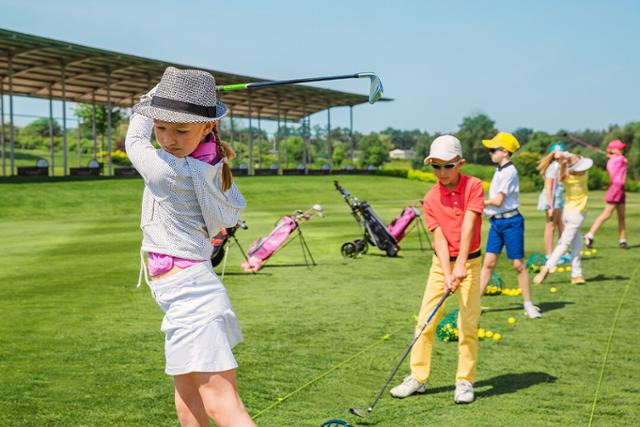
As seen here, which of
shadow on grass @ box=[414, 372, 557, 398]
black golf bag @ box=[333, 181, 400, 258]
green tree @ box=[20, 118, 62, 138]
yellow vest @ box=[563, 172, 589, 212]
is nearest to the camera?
shadow on grass @ box=[414, 372, 557, 398]

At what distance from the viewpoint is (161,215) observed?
3328 millimetres

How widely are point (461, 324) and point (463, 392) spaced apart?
1.80 ft

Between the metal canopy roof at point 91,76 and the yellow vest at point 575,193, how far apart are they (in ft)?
92.6

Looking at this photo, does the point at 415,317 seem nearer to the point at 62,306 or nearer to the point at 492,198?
the point at 492,198

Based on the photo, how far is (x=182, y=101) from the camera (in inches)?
126

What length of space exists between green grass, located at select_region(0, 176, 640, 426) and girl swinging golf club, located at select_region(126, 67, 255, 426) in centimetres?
186

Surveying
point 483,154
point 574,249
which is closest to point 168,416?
point 574,249

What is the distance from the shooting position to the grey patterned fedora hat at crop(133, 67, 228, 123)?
3.18m

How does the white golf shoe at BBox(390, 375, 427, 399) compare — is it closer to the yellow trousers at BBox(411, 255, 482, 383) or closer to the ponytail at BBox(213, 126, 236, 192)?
the yellow trousers at BBox(411, 255, 482, 383)

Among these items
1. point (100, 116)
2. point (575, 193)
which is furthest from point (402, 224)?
point (100, 116)

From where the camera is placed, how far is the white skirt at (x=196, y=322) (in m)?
3.20

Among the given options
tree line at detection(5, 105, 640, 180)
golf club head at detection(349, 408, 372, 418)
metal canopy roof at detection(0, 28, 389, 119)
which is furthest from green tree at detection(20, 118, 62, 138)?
golf club head at detection(349, 408, 372, 418)

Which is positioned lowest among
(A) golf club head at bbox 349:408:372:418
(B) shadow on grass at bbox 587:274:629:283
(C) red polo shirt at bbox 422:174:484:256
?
(B) shadow on grass at bbox 587:274:629:283

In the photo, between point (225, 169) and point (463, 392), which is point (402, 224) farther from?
point (225, 169)
